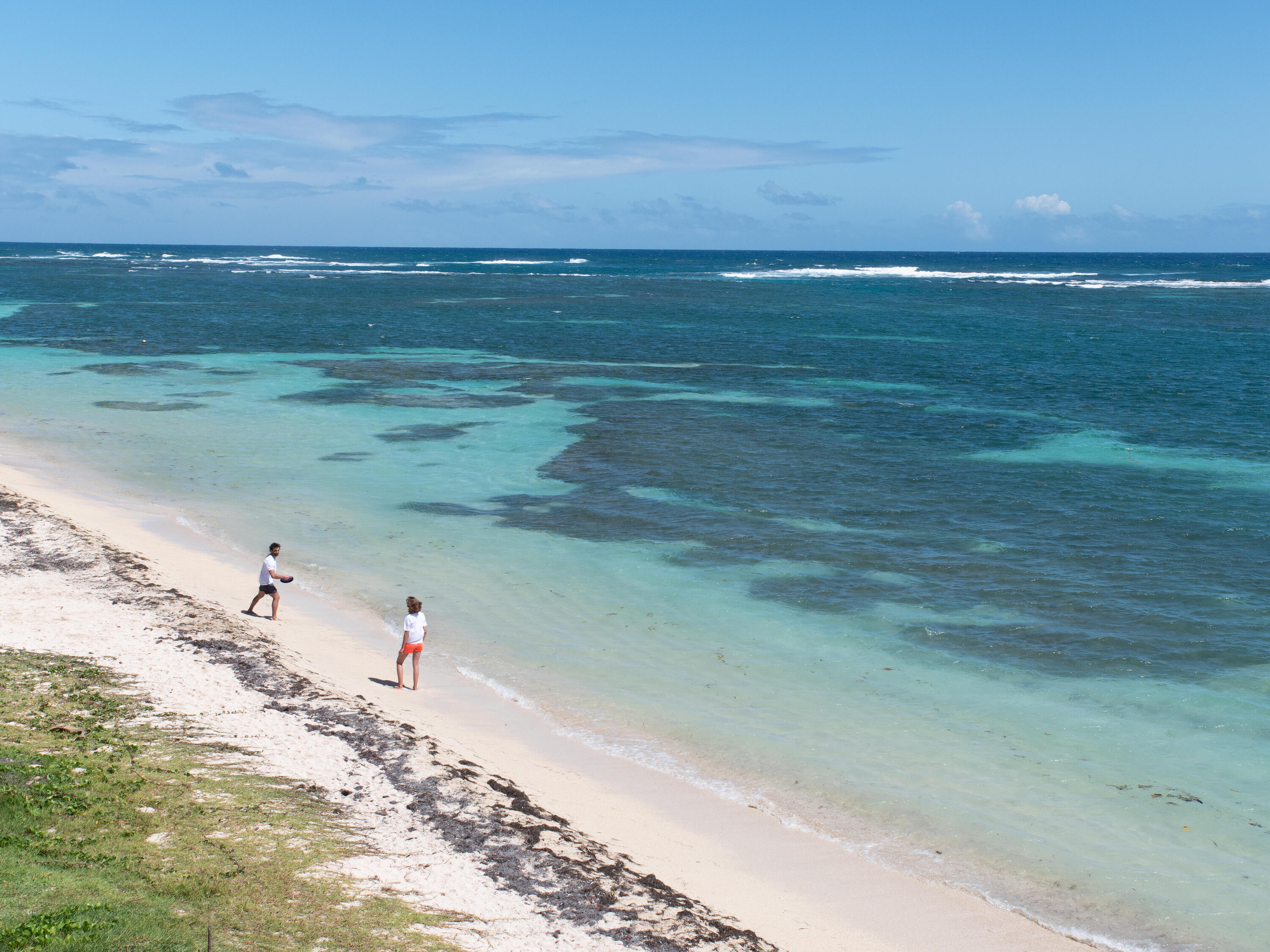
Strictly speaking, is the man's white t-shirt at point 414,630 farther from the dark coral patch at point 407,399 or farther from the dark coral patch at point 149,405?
the dark coral patch at point 149,405

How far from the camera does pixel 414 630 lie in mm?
13750

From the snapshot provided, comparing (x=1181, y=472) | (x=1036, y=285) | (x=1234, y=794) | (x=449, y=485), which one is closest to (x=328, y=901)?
(x=1234, y=794)

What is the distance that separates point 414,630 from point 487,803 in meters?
4.12

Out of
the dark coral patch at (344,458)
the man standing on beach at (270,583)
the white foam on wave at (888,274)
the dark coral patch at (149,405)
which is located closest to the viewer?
the man standing on beach at (270,583)

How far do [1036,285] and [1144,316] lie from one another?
5378 cm

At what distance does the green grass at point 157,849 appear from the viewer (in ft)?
24.2

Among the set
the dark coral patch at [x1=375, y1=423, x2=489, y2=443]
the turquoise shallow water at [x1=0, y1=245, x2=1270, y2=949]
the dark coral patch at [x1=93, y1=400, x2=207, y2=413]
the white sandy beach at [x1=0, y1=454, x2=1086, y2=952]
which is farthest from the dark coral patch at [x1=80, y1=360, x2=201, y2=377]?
the white sandy beach at [x1=0, y1=454, x2=1086, y2=952]

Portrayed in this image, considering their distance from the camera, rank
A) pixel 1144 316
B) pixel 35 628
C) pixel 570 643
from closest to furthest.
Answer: pixel 35 628 → pixel 570 643 → pixel 1144 316

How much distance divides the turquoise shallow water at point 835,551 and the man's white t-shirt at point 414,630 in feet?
4.25

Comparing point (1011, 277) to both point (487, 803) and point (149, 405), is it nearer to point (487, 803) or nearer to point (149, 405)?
point (149, 405)

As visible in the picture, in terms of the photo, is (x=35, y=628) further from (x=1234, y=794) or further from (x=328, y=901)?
(x=1234, y=794)

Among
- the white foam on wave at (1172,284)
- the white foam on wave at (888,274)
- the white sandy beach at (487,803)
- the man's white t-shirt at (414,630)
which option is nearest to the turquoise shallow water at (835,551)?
the white sandy beach at (487,803)

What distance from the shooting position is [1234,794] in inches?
463

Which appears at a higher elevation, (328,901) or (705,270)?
(705,270)
